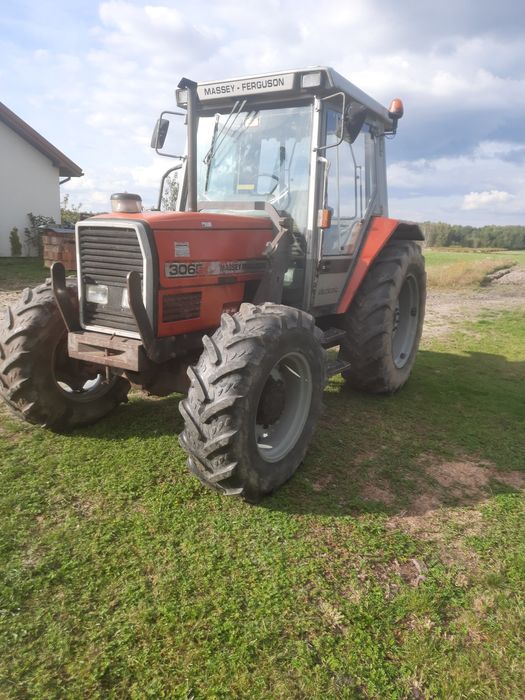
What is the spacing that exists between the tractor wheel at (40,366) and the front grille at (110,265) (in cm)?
28

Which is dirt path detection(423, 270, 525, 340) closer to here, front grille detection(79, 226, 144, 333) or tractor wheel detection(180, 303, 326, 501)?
tractor wheel detection(180, 303, 326, 501)

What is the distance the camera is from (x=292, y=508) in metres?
3.00

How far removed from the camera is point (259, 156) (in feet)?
13.7

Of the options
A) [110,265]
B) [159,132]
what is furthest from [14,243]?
[110,265]

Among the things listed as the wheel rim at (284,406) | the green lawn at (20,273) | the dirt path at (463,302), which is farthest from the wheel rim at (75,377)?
the green lawn at (20,273)

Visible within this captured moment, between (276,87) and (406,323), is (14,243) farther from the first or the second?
(276,87)

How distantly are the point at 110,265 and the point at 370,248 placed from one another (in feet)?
8.03

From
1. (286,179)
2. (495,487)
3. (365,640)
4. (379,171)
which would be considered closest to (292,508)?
(365,640)

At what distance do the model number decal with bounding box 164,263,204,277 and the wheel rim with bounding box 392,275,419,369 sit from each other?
2871mm

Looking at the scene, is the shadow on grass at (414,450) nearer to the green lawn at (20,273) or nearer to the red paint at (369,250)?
the red paint at (369,250)

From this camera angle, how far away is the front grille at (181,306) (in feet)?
10.6

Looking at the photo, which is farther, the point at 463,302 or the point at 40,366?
the point at 463,302

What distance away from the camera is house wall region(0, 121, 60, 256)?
1634 centimetres

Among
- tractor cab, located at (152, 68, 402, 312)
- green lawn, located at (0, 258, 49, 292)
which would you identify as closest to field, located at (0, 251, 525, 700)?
tractor cab, located at (152, 68, 402, 312)
